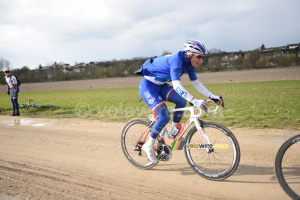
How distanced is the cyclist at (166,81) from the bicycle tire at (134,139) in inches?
15.8

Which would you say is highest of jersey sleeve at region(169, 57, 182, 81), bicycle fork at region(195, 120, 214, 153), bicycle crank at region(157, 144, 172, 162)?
jersey sleeve at region(169, 57, 182, 81)

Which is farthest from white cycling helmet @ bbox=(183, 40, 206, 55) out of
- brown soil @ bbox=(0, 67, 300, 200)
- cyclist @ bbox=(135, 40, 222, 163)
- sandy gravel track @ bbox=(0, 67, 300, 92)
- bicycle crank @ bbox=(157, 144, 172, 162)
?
sandy gravel track @ bbox=(0, 67, 300, 92)

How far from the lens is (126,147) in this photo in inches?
204

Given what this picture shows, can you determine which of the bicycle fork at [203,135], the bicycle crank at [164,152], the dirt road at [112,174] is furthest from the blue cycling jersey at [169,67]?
the dirt road at [112,174]

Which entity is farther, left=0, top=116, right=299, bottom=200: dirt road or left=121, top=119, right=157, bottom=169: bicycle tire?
left=121, top=119, right=157, bottom=169: bicycle tire

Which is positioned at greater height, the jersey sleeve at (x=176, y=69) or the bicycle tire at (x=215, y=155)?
the jersey sleeve at (x=176, y=69)

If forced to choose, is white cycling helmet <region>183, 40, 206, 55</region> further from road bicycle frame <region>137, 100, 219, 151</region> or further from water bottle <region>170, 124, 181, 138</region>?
water bottle <region>170, 124, 181, 138</region>

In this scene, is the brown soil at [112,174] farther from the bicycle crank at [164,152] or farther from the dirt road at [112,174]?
the bicycle crank at [164,152]

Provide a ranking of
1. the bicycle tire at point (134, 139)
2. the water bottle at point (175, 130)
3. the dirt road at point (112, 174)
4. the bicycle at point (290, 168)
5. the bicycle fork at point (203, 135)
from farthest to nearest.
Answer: the bicycle tire at point (134, 139)
the water bottle at point (175, 130)
the bicycle fork at point (203, 135)
the dirt road at point (112, 174)
the bicycle at point (290, 168)

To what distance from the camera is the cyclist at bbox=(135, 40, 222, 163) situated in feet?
13.4

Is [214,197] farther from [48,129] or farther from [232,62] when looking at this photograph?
[232,62]

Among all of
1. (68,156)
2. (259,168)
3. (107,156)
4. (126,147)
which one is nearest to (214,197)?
(259,168)

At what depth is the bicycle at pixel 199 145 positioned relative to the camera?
381cm

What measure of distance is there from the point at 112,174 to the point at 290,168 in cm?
323
